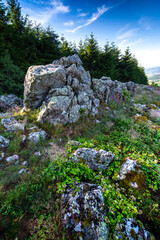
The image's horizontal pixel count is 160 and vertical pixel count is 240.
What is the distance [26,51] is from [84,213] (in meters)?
18.2

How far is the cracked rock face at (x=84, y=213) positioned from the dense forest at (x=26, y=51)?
12.3 m

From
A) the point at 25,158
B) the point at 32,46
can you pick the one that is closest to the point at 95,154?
the point at 25,158

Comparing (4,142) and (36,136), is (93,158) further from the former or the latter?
(4,142)

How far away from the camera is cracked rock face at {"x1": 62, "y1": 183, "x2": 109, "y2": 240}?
1898mm

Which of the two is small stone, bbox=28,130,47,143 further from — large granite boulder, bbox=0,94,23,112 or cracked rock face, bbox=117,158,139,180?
large granite boulder, bbox=0,94,23,112

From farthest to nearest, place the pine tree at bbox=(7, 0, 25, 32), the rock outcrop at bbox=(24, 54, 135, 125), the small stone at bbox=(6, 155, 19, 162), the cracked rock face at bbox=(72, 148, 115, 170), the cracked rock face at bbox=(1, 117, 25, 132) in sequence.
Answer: the pine tree at bbox=(7, 0, 25, 32) → the rock outcrop at bbox=(24, 54, 135, 125) → the cracked rock face at bbox=(1, 117, 25, 132) → the small stone at bbox=(6, 155, 19, 162) → the cracked rock face at bbox=(72, 148, 115, 170)

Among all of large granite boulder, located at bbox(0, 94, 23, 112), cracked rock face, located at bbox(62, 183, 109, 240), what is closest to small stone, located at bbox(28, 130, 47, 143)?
cracked rock face, located at bbox(62, 183, 109, 240)

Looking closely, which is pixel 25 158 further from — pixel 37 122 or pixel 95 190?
pixel 95 190

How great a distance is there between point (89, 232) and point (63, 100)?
19.6 feet

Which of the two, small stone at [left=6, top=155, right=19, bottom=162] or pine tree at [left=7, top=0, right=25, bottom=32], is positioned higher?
pine tree at [left=7, top=0, right=25, bottom=32]

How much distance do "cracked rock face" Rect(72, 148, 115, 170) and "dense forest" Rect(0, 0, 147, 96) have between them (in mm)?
11470

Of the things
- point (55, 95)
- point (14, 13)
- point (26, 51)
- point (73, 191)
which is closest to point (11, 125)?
point (55, 95)

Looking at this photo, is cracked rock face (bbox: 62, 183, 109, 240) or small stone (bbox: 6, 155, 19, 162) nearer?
cracked rock face (bbox: 62, 183, 109, 240)

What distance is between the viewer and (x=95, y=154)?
3.54m
